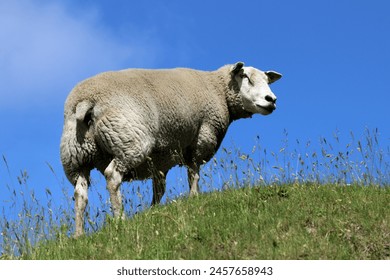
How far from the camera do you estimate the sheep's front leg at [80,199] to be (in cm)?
957

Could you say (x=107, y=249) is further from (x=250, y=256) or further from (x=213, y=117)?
(x=213, y=117)

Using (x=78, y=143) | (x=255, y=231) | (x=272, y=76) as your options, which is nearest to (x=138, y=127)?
(x=78, y=143)

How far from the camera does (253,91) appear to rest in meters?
12.8

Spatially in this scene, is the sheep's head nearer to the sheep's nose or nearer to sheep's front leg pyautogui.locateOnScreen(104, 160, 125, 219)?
the sheep's nose

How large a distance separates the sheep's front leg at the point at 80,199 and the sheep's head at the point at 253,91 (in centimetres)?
426

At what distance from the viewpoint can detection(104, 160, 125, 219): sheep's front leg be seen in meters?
9.60

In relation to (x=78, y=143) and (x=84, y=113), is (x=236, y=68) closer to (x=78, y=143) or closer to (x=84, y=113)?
(x=84, y=113)

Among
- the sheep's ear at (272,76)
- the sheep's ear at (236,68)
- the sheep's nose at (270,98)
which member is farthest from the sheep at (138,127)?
the sheep's ear at (272,76)

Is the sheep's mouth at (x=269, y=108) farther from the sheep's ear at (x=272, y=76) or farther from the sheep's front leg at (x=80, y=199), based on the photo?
the sheep's front leg at (x=80, y=199)

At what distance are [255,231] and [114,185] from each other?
123 inches

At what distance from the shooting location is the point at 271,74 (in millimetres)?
13656

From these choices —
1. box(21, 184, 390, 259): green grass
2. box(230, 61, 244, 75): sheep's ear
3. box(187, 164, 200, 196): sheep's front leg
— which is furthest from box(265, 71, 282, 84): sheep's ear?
box(21, 184, 390, 259): green grass
